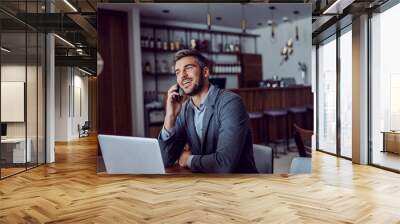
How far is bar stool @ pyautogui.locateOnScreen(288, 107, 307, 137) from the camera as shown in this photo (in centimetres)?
562

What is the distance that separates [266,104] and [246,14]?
4.31 feet

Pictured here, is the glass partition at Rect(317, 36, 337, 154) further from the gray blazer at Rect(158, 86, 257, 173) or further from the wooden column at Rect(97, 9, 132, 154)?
the wooden column at Rect(97, 9, 132, 154)

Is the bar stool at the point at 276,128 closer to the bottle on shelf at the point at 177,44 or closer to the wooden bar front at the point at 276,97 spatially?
the wooden bar front at the point at 276,97

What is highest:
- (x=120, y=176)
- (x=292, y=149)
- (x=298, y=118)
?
(x=298, y=118)

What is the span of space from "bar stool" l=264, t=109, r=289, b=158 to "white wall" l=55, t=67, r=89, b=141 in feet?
18.3

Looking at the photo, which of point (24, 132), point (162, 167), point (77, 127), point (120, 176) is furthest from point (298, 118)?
point (77, 127)

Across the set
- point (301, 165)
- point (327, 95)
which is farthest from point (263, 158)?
point (327, 95)

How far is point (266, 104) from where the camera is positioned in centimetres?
560

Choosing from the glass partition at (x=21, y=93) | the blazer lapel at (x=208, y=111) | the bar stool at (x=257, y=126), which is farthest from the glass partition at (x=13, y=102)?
the bar stool at (x=257, y=126)

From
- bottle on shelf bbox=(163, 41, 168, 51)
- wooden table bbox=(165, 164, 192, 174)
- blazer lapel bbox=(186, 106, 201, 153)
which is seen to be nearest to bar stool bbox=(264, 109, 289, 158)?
blazer lapel bbox=(186, 106, 201, 153)

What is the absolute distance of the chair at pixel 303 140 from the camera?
5.61m

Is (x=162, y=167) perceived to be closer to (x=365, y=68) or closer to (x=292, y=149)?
(x=292, y=149)

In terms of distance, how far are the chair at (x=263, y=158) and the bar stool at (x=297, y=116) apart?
480 millimetres

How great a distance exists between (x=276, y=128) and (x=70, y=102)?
7.17 m
